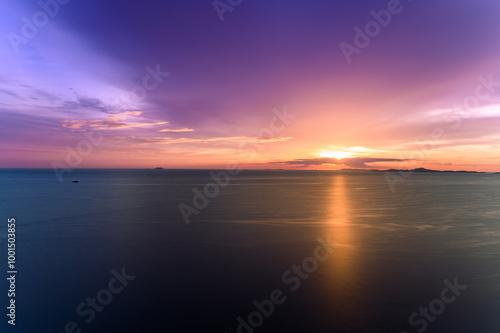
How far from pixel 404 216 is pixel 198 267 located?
849 inches
